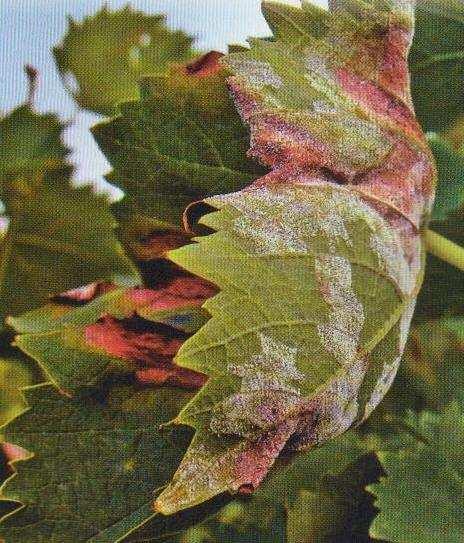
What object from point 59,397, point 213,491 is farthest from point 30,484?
point 213,491

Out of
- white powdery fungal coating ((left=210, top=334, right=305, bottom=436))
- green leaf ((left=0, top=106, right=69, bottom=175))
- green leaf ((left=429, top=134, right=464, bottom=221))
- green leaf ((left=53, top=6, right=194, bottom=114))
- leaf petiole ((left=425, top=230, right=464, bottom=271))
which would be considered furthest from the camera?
green leaf ((left=53, top=6, right=194, bottom=114))

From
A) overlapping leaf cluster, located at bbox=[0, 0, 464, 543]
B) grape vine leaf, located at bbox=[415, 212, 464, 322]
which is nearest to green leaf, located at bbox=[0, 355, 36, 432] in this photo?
overlapping leaf cluster, located at bbox=[0, 0, 464, 543]

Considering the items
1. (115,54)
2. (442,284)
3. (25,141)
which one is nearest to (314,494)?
(442,284)

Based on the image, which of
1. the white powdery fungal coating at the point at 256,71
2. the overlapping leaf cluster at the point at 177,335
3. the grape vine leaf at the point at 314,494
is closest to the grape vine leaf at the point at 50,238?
the overlapping leaf cluster at the point at 177,335

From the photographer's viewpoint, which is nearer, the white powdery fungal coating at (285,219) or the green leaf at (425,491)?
the white powdery fungal coating at (285,219)

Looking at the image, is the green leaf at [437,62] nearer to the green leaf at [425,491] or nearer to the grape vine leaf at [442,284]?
the grape vine leaf at [442,284]

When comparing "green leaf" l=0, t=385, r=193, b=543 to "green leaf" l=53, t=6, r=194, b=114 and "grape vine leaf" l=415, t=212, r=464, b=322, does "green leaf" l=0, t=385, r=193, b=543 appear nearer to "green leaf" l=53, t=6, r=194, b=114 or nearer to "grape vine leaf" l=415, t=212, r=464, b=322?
"grape vine leaf" l=415, t=212, r=464, b=322

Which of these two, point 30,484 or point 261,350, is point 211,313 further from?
point 30,484
